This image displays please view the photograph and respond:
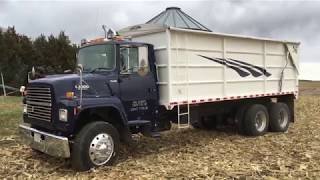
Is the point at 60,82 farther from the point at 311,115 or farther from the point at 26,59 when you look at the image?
the point at 26,59

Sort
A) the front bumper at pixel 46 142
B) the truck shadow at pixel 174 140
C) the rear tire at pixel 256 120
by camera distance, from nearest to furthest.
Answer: the front bumper at pixel 46 142 < the truck shadow at pixel 174 140 < the rear tire at pixel 256 120

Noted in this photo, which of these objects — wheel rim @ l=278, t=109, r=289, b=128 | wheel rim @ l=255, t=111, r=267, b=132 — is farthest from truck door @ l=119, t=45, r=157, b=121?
wheel rim @ l=278, t=109, r=289, b=128

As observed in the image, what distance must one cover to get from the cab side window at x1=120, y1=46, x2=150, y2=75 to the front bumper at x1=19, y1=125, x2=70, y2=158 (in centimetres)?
199

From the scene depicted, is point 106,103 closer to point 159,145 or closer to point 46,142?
point 46,142

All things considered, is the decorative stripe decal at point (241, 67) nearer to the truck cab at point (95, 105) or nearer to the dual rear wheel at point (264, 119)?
the dual rear wheel at point (264, 119)

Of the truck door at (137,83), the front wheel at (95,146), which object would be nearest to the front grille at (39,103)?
the front wheel at (95,146)

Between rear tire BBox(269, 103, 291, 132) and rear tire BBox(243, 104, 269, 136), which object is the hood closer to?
rear tire BBox(243, 104, 269, 136)

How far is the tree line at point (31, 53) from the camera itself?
37.8 metres

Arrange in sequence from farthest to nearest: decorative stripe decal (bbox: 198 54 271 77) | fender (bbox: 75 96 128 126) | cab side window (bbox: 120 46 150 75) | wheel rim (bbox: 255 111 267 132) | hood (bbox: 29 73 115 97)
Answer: wheel rim (bbox: 255 111 267 132) < decorative stripe decal (bbox: 198 54 271 77) < cab side window (bbox: 120 46 150 75) < fender (bbox: 75 96 128 126) < hood (bbox: 29 73 115 97)

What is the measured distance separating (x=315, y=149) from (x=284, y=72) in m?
4.47

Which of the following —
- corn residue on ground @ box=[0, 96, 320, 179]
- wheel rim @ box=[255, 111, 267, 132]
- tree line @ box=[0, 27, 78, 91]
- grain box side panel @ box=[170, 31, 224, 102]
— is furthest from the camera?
tree line @ box=[0, 27, 78, 91]

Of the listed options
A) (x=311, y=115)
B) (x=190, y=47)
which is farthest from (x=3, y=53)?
(x=190, y=47)

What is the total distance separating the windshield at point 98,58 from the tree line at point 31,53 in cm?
2804

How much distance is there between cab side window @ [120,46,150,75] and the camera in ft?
31.8
